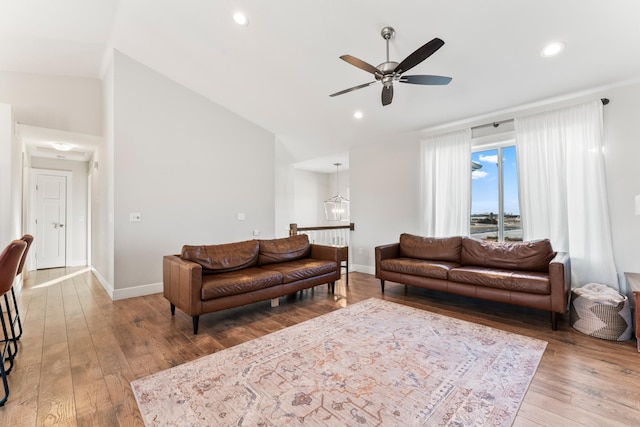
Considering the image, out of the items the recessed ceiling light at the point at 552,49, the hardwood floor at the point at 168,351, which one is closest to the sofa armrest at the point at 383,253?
the hardwood floor at the point at 168,351

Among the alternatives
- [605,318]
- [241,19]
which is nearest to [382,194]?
[605,318]

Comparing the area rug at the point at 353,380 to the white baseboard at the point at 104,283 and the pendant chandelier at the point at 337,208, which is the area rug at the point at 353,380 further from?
the pendant chandelier at the point at 337,208

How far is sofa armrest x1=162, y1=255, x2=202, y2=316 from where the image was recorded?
2.87 metres

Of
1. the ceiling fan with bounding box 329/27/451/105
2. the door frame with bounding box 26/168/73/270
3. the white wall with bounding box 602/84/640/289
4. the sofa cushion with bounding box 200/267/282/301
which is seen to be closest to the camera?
the ceiling fan with bounding box 329/27/451/105

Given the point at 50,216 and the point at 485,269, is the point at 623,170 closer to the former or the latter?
the point at 485,269

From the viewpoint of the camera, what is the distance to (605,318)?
274 centimetres

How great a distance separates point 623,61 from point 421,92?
6.71ft

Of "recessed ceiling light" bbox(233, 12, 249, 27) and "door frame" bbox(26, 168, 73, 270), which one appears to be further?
"door frame" bbox(26, 168, 73, 270)

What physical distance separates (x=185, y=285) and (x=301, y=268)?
147cm

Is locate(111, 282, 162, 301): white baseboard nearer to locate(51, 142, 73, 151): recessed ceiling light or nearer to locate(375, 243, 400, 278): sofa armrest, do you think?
locate(51, 142, 73, 151): recessed ceiling light

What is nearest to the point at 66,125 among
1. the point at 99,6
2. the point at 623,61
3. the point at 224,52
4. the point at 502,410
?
the point at 99,6

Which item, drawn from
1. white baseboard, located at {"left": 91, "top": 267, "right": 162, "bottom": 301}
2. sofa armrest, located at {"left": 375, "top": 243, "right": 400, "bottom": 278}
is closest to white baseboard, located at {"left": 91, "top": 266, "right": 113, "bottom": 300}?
white baseboard, located at {"left": 91, "top": 267, "right": 162, "bottom": 301}

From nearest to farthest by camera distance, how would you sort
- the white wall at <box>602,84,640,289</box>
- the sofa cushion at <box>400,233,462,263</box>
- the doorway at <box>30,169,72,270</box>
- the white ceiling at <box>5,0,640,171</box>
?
the white ceiling at <box>5,0,640,171</box>, the white wall at <box>602,84,640,289</box>, the sofa cushion at <box>400,233,462,263</box>, the doorway at <box>30,169,72,270</box>

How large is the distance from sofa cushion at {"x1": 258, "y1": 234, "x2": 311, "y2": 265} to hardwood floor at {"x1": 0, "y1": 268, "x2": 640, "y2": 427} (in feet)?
1.92
